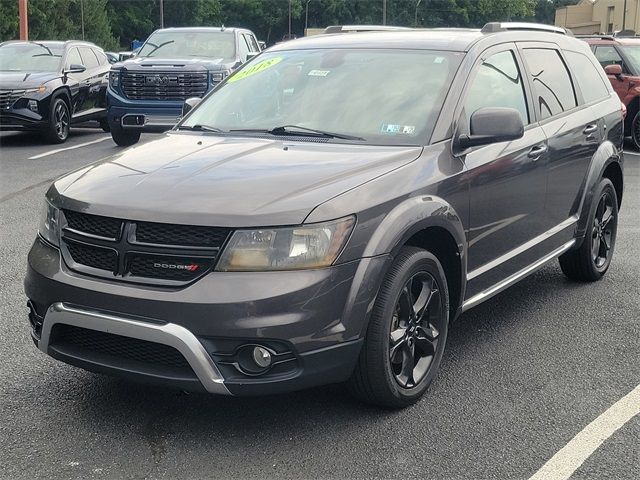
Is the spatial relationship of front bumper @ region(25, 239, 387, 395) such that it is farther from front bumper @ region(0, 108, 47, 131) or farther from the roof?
front bumper @ region(0, 108, 47, 131)

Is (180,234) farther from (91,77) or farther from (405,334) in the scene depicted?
(91,77)

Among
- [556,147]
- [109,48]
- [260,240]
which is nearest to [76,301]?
[260,240]

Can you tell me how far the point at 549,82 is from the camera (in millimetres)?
5344

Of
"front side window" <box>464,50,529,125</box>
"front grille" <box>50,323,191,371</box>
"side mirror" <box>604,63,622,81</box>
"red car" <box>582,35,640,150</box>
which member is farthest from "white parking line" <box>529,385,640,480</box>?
"side mirror" <box>604,63,622,81</box>

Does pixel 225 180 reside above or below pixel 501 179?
above

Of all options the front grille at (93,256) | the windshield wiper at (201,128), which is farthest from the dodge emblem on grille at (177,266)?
the windshield wiper at (201,128)

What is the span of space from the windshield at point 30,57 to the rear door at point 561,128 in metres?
11.2

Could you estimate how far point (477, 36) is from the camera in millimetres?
4770

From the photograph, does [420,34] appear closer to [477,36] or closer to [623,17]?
[477,36]

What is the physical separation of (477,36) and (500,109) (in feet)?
2.65

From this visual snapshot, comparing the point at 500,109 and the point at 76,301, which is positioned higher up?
the point at 500,109

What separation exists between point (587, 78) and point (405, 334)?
3.06 m

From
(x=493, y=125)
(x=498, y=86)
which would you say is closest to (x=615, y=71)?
(x=498, y=86)

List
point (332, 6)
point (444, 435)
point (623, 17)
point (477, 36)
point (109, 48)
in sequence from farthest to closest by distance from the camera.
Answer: point (332, 6)
point (623, 17)
point (109, 48)
point (477, 36)
point (444, 435)
